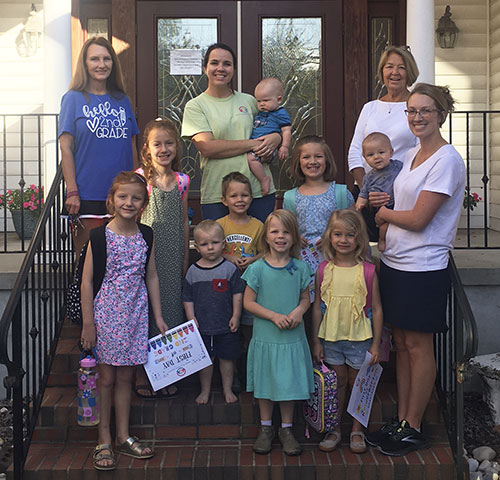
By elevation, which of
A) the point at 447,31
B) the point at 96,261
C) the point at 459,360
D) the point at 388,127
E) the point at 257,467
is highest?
the point at 447,31

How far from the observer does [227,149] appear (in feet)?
13.4

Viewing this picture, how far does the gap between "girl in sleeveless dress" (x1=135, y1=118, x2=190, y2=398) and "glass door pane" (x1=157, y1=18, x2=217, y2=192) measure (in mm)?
2926

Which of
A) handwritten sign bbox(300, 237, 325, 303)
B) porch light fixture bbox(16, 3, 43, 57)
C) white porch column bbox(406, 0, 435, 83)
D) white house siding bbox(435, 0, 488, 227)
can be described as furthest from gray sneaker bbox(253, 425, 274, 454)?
porch light fixture bbox(16, 3, 43, 57)

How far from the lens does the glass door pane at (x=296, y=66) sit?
694 cm

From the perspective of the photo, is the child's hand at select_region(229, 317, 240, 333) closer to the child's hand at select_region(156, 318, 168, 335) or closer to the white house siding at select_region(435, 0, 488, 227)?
the child's hand at select_region(156, 318, 168, 335)

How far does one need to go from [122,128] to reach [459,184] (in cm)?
189

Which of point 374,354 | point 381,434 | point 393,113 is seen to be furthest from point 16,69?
point 381,434

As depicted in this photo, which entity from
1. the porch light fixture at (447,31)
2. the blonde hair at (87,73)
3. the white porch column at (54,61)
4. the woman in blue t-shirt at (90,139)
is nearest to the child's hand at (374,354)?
the woman in blue t-shirt at (90,139)

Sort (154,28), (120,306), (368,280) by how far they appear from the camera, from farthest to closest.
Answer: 1. (154,28)
2. (368,280)
3. (120,306)

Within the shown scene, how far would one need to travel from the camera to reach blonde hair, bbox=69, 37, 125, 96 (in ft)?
13.4

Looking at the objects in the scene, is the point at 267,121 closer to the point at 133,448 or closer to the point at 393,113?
the point at 393,113

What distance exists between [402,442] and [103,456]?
148 cm

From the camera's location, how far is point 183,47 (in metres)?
6.94

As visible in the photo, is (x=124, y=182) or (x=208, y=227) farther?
(x=208, y=227)
